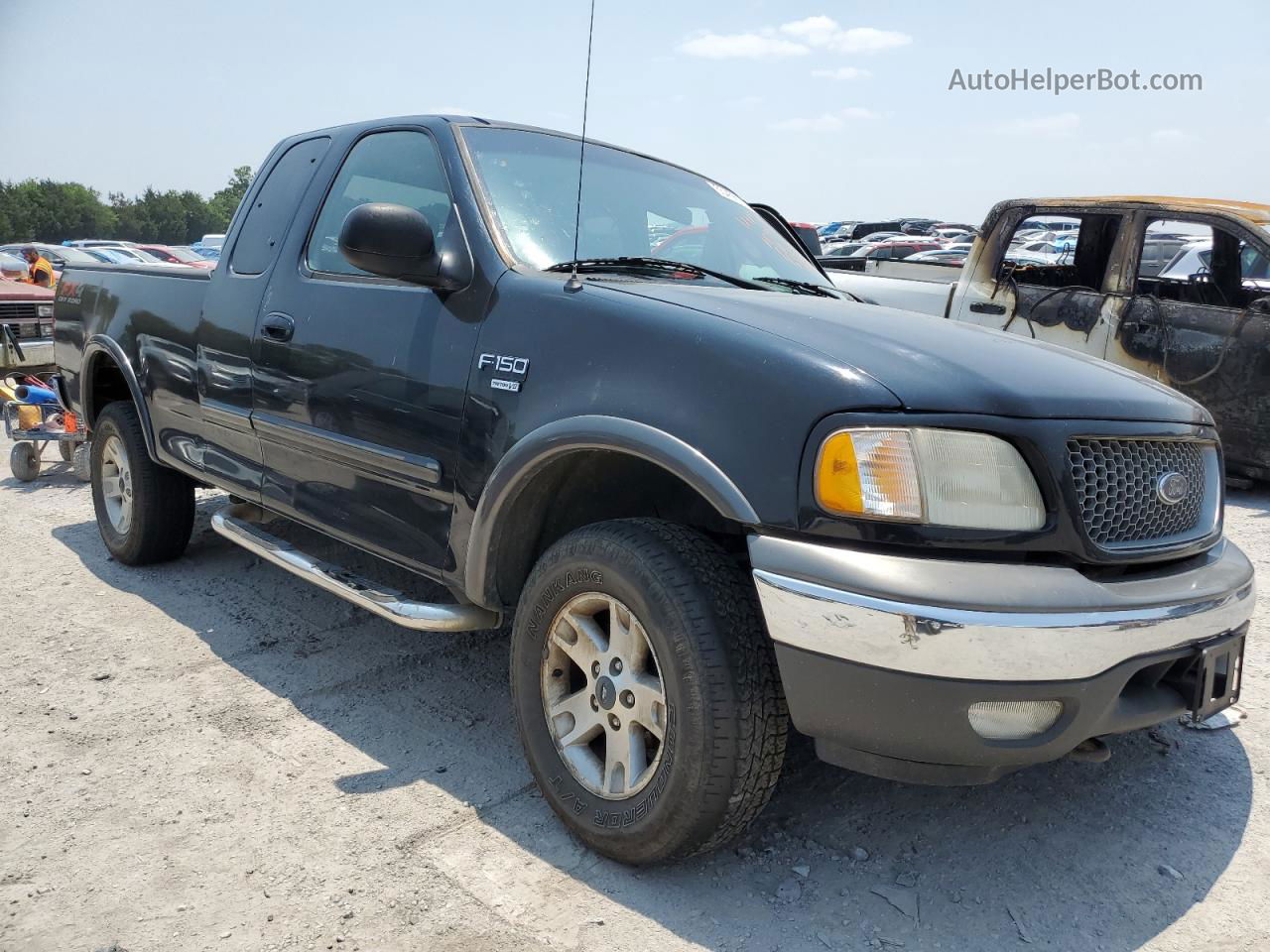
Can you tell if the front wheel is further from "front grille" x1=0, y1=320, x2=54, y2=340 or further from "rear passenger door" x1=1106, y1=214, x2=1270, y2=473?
"front grille" x1=0, y1=320, x2=54, y2=340

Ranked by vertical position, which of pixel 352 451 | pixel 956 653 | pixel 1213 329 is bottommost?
pixel 956 653

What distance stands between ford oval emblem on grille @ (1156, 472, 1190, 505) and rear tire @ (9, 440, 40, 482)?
6.88m

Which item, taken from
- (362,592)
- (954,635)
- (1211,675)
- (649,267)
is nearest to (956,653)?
(954,635)

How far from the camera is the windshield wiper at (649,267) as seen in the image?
2945 mm

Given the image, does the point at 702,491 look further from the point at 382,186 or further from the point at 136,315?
the point at 136,315

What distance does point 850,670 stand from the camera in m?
2.07

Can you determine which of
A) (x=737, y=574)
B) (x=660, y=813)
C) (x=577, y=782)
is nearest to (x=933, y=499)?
(x=737, y=574)

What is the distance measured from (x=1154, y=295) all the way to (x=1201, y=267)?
0.43 m

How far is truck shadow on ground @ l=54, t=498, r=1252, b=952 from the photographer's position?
7.50ft

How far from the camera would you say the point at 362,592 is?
3.16 meters

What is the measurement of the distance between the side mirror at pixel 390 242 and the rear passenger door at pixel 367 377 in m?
0.11

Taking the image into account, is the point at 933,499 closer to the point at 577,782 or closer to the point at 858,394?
the point at 858,394

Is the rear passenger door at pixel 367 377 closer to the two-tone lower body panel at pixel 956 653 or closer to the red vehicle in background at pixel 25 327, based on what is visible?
the two-tone lower body panel at pixel 956 653

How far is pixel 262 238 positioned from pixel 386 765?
2.06 metres
